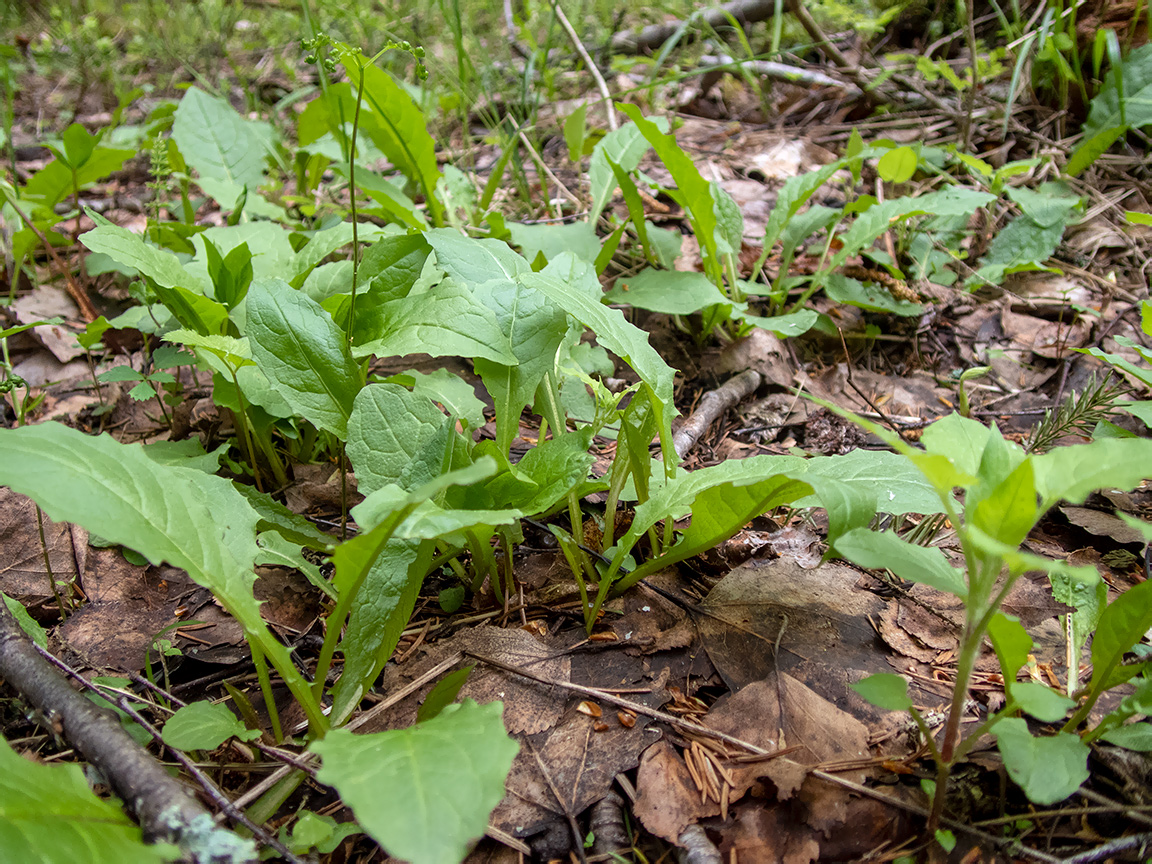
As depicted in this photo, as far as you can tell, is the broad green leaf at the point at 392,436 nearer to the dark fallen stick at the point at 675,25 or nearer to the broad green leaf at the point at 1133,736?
the broad green leaf at the point at 1133,736

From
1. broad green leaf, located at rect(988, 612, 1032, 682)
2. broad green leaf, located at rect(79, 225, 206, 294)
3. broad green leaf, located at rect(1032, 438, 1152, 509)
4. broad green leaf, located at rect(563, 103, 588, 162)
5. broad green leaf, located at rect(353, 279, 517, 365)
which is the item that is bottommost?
broad green leaf, located at rect(988, 612, 1032, 682)

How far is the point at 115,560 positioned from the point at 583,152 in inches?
110

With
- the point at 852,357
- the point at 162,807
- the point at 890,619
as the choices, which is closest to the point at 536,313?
the point at 890,619

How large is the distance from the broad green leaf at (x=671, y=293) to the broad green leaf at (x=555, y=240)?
0.19 metres

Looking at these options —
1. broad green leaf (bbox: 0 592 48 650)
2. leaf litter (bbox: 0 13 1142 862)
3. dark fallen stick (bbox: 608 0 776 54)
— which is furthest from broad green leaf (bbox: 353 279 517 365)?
dark fallen stick (bbox: 608 0 776 54)

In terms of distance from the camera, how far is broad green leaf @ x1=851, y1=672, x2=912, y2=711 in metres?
1.07

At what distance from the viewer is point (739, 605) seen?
5.04 ft

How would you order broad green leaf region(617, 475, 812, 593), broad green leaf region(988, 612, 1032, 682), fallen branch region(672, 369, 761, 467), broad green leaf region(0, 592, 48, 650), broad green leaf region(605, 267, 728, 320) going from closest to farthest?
broad green leaf region(988, 612, 1032, 682)
broad green leaf region(617, 475, 812, 593)
broad green leaf region(0, 592, 48, 650)
fallen branch region(672, 369, 761, 467)
broad green leaf region(605, 267, 728, 320)

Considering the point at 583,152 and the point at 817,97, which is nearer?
the point at 583,152

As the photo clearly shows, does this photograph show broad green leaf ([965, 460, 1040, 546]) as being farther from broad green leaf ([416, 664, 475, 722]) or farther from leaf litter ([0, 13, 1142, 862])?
broad green leaf ([416, 664, 475, 722])

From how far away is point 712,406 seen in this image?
2.24m

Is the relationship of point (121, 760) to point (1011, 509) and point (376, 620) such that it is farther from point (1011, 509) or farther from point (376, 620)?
point (1011, 509)

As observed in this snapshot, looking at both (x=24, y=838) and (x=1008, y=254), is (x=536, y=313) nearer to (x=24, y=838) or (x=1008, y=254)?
(x=24, y=838)

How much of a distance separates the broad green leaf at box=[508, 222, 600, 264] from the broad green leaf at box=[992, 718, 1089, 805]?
6.14ft
